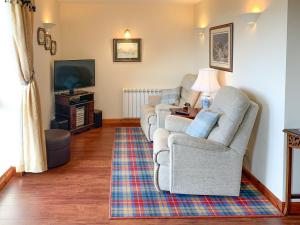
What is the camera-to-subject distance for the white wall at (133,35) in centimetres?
738

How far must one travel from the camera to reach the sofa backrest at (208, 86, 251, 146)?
3.73 meters

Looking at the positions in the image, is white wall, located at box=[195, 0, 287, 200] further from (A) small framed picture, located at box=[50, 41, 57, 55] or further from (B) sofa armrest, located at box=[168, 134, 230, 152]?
(A) small framed picture, located at box=[50, 41, 57, 55]

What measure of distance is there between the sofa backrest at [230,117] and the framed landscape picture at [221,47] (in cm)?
124

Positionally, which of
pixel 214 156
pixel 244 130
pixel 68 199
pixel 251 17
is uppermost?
pixel 251 17

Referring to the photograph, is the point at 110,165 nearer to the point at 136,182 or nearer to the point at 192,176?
the point at 136,182

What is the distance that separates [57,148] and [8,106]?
0.79m

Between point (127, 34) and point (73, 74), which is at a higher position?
point (127, 34)

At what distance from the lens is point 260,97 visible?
3.97 metres

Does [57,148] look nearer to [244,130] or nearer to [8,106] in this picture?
[8,106]

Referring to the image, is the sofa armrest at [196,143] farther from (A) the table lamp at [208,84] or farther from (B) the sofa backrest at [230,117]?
(A) the table lamp at [208,84]

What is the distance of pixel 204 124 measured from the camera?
4.05m

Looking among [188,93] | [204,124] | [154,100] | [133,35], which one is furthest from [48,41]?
[204,124]

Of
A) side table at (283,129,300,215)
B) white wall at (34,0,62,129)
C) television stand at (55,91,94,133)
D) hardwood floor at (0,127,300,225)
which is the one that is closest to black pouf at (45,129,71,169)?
hardwood floor at (0,127,300,225)

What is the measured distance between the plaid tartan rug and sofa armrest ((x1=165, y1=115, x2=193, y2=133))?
0.59 meters
